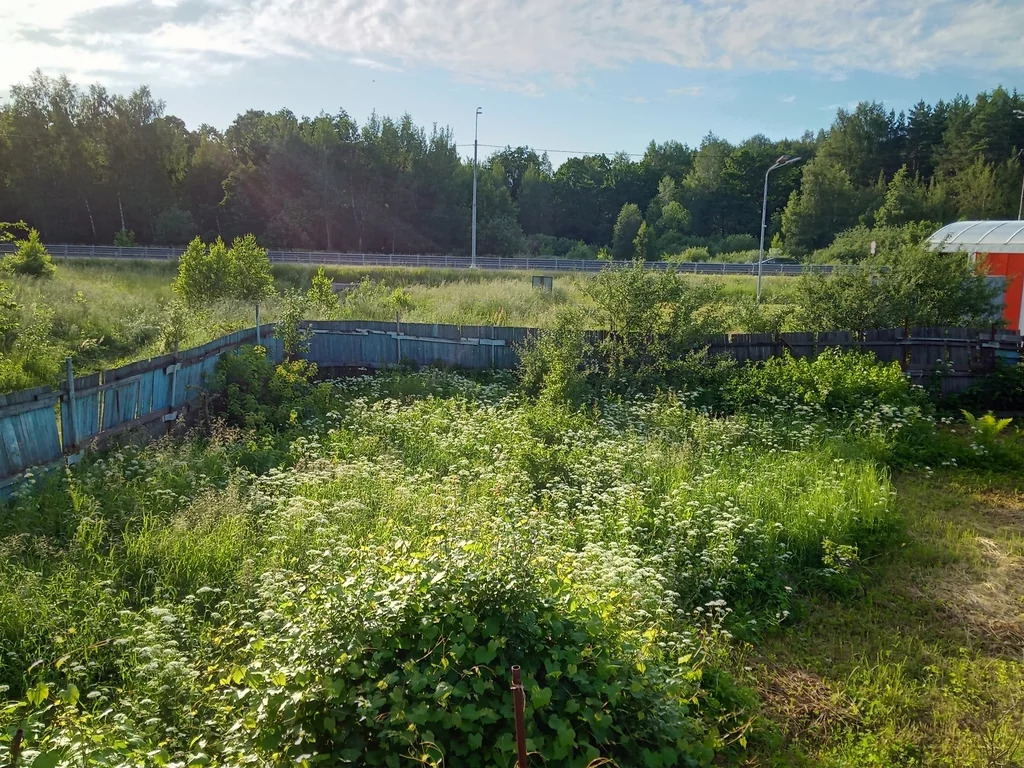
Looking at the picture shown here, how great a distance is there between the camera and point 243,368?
10.4 meters

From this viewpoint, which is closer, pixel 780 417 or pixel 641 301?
pixel 780 417

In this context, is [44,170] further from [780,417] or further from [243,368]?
[780,417]

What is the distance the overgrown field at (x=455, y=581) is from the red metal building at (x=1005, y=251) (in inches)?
385

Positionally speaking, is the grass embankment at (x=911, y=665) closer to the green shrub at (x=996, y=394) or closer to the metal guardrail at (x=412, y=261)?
the green shrub at (x=996, y=394)

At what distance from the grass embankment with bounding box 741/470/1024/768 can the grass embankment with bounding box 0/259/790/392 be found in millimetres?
7698

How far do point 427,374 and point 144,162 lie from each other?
46.6m

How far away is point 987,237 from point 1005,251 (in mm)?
836

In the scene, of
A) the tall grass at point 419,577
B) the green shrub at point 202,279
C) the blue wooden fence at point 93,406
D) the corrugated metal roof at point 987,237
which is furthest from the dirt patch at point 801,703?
the corrugated metal roof at point 987,237

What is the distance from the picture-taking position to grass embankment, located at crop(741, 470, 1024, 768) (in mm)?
4371

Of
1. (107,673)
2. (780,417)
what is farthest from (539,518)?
→ (780,417)

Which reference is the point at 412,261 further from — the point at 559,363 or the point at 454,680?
the point at 454,680

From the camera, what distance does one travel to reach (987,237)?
19250mm

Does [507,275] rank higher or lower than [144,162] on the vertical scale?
lower

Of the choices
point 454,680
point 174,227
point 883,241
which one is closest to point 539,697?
point 454,680
